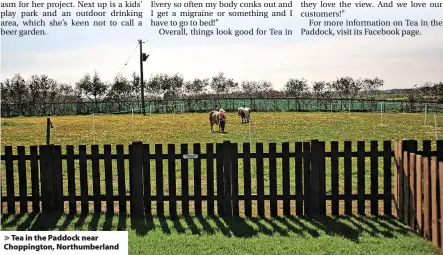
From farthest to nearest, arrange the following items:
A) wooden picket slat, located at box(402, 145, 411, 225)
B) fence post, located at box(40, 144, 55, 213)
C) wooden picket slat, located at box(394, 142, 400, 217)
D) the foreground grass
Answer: fence post, located at box(40, 144, 55, 213)
wooden picket slat, located at box(394, 142, 400, 217)
wooden picket slat, located at box(402, 145, 411, 225)
the foreground grass

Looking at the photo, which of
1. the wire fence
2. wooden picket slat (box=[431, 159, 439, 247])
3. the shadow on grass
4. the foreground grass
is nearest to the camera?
wooden picket slat (box=[431, 159, 439, 247])

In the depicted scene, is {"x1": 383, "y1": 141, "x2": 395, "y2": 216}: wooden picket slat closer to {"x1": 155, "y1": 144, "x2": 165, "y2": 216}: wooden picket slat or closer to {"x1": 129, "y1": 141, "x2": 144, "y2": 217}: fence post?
{"x1": 155, "y1": 144, "x2": 165, "y2": 216}: wooden picket slat

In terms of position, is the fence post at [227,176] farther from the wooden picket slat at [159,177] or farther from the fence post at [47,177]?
the fence post at [47,177]

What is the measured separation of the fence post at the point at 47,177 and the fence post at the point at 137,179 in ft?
3.83

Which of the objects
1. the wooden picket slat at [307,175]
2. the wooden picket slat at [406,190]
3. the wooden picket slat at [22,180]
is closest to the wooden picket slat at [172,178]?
the wooden picket slat at [307,175]

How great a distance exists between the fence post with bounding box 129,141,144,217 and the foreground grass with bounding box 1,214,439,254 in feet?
0.87

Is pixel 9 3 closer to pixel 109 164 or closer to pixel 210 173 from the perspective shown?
pixel 109 164

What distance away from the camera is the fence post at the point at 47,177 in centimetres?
672

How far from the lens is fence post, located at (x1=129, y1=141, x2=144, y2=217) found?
6590 millimetres

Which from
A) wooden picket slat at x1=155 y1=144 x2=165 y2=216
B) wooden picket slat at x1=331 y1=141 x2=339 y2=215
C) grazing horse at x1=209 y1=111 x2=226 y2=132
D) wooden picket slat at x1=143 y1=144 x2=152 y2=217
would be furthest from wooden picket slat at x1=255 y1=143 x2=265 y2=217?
grazing horse at x1=209 y1=111 x2=226 y2=132

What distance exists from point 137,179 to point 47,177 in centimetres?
131

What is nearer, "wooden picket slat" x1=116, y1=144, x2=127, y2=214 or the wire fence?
"wooden picket slat" x1=116, y1=144, x2=127, y2=214

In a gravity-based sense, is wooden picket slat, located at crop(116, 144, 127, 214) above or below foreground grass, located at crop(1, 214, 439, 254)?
above

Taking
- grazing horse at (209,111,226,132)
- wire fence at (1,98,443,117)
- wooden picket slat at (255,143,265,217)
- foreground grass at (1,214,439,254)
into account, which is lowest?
foreground grass at (1,214,439,254)
